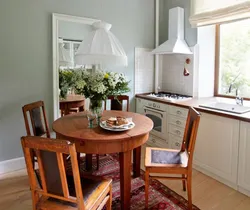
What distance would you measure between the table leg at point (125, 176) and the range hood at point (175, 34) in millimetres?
2004

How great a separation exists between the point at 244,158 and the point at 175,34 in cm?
210

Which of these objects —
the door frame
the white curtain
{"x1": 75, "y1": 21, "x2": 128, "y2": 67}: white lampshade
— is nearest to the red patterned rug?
the door frame

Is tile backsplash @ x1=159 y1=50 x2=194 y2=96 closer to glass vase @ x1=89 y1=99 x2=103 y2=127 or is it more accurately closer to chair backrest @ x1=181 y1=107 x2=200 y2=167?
chair backrest @ x1=181 y1=107 x2=200 y2=167

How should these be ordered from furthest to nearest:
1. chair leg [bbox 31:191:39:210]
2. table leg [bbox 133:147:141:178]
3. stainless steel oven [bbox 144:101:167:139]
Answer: stainless steel oven [bbox 144:101:167:139] < table leg [bbox 133:147:141:178] < chair leg [bbox 31:191:39:210]

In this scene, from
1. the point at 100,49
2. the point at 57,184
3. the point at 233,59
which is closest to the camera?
the point at 57,184

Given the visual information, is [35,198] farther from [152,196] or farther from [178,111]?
[178,111]

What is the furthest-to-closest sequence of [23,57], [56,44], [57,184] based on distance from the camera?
[56,44]
[23,57]
[57,184]

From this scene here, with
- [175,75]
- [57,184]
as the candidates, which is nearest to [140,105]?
[175,75]

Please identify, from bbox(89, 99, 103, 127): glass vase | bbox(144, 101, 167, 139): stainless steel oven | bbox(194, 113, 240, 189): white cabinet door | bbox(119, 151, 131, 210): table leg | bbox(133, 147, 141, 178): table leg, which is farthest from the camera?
bbox(144, 101, 167, 139): stainless steel oven

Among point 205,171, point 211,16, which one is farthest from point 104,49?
point 205,171

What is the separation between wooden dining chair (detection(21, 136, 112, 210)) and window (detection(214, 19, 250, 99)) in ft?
7.86

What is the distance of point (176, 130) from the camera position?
3.07 meters

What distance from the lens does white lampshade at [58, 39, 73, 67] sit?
9.70ft

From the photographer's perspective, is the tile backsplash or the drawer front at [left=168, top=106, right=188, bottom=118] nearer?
the drawer front at [left=168, top=106, right=188, bottom=118]
